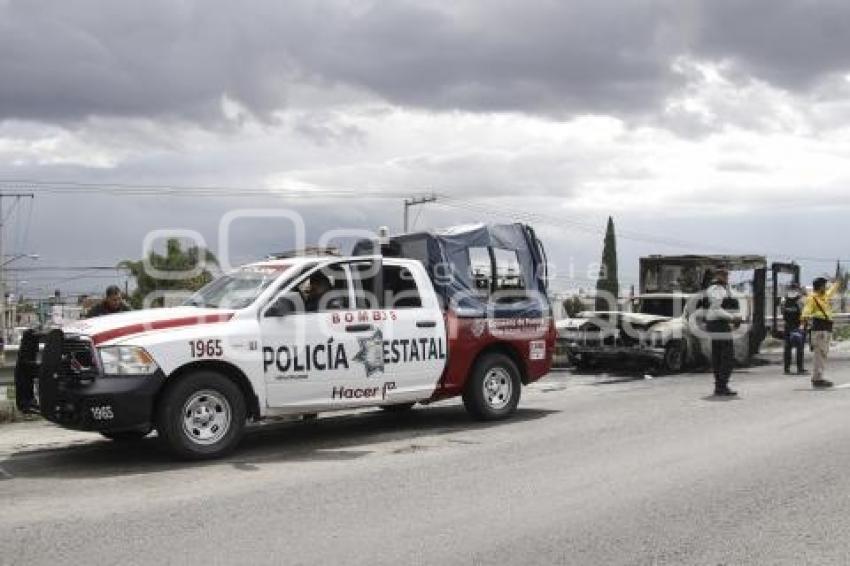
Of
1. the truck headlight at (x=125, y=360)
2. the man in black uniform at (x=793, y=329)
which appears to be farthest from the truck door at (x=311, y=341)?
the man in black uniform at (x=793, y=329)

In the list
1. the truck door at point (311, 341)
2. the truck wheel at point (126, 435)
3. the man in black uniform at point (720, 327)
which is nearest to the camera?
the truck door at point (311, 341)

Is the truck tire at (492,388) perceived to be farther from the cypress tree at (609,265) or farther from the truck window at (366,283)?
the cypress tree at (609,265)

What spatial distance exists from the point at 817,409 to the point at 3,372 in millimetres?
10995

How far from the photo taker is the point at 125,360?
26.1 ft

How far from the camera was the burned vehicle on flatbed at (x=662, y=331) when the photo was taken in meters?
17.0

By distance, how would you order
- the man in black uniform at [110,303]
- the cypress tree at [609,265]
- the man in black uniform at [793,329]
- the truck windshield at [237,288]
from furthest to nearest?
the cypress tree at [609,265] → the man in black uniform at [793,329] → the man in black uniform at [110,303] → the truck windshield at [237,288]

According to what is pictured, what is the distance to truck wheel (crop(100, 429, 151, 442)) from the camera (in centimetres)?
914

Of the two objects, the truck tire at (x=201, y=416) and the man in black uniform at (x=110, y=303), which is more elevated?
the man in black uniform at (x=110, y=303)

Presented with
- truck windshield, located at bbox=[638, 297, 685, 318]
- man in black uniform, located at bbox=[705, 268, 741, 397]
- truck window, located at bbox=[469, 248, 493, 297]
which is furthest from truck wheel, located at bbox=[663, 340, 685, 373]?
truck window, located at bbox=[469, 248, 493, 297]

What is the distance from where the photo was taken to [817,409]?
11461 mm

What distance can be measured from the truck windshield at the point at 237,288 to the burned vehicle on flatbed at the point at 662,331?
8291 millimetres

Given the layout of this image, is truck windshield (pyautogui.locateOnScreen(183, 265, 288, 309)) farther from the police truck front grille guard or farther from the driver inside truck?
the police truck front grille guard

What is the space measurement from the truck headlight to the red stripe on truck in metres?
0.10

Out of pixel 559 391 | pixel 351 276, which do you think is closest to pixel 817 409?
pixel 559 391
